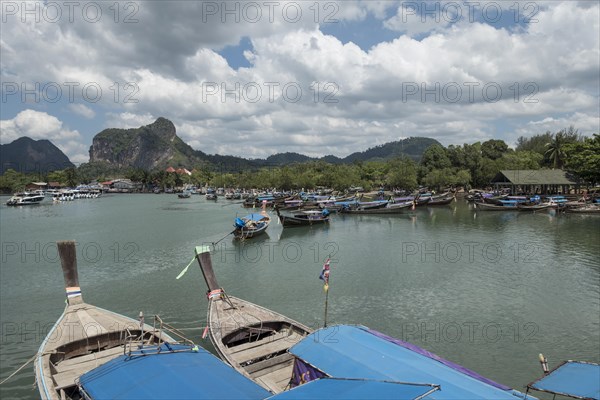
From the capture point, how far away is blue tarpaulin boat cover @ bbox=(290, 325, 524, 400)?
8.64m

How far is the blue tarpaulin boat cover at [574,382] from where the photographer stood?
8.12 meters

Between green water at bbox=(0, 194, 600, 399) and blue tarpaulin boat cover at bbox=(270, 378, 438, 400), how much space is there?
8.92 m

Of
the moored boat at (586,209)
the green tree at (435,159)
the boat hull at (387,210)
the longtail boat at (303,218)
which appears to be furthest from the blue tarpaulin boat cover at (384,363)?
the green tree at (435,159)

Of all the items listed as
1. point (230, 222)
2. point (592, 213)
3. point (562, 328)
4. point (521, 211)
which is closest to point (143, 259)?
point (230, 222)

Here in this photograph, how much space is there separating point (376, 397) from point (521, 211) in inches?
2653

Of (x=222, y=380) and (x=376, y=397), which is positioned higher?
(x=376, y=397)

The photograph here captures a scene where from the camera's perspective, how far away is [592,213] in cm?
5981

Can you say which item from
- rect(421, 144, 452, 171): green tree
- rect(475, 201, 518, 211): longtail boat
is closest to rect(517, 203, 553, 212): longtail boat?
rect(475, 201, 518, 211): longtail boat

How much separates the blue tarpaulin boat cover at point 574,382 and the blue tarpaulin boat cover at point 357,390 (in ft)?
10.3

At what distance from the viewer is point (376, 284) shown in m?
25.3

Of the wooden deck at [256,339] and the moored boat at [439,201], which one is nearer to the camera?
the wooden deck at [256,339]

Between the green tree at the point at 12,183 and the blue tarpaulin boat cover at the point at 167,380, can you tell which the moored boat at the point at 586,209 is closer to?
the blue tarpaulin boat cover at the point at 167,380

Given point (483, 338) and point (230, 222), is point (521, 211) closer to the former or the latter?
point (230, 222)

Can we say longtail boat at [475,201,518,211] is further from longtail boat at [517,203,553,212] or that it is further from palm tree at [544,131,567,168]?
palm tree at [544,131,567,168]
